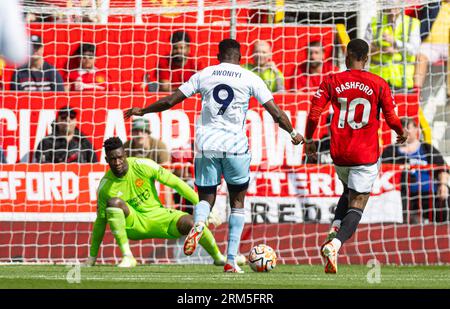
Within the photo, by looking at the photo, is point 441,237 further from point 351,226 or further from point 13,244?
point 13,244

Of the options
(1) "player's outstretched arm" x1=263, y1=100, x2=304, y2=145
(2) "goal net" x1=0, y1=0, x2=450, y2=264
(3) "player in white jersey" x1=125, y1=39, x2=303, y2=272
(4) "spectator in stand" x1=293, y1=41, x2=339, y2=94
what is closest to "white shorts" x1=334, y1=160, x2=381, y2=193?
(1) "player's outstretched arm" x1=263, y1=100, x2=304, y2=145

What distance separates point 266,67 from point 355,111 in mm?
4847

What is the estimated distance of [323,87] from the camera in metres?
10.1

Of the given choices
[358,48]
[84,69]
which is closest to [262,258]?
[358,48]

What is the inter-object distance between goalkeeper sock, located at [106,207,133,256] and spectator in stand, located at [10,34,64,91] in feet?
10.5

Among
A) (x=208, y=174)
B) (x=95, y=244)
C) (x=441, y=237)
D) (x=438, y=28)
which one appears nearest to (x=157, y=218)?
(x=95, y=244)

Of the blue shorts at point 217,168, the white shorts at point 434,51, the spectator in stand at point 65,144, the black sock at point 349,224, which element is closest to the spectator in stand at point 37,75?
the spectator in stand at point 65,144

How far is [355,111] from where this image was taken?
1005 cm

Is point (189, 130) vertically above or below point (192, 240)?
above

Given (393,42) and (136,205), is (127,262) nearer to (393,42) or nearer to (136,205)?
(136,205)

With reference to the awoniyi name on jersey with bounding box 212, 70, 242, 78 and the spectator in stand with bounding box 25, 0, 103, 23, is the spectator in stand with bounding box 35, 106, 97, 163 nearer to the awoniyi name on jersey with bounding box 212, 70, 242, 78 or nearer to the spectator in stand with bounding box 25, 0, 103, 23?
the spectator in stand with bounding box 25, 0, 103, 23

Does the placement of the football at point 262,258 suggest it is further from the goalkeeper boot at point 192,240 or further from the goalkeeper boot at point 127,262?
the goalkeeper boot at point 127,262

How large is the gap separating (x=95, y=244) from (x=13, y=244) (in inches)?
72.6

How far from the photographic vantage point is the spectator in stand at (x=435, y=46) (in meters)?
15.2
